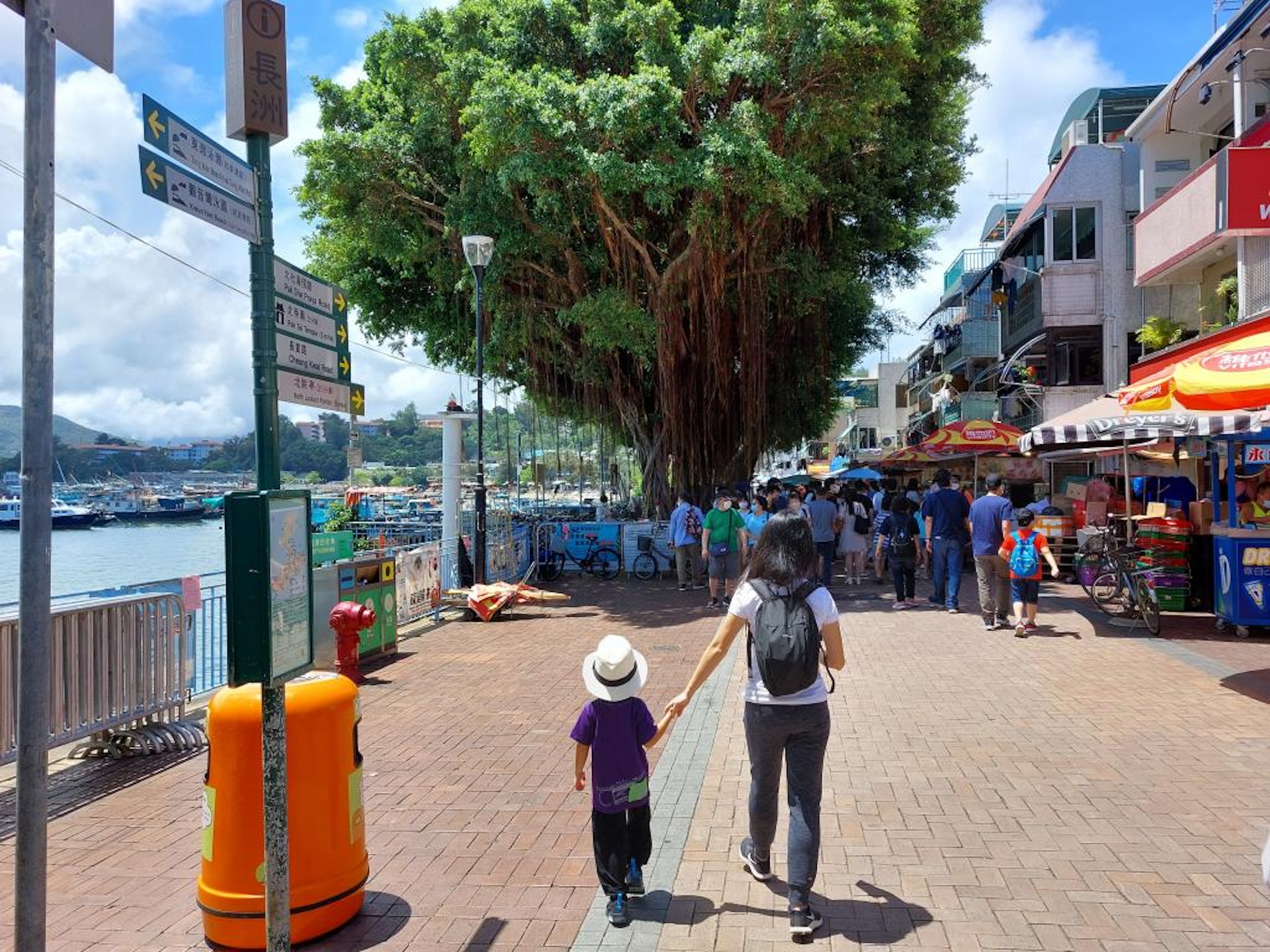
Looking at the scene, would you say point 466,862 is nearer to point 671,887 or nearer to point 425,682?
point 671,887

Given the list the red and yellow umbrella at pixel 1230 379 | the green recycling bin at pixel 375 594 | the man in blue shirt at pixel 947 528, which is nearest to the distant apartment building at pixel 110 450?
the green recycling bin at pixel 375 594

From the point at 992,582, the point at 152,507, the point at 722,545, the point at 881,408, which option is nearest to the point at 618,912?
the point at 992,582

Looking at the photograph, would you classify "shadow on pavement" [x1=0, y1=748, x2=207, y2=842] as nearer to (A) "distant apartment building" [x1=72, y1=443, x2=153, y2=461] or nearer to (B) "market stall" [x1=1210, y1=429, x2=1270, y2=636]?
(B) "market stall" [x1=1210, y1=429, x2=1270, y2=636]

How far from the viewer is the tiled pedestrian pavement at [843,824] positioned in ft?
12.6

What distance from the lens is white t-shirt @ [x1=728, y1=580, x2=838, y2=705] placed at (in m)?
3.83

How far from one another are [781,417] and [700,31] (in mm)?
12138

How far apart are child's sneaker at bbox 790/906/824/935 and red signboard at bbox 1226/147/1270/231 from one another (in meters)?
12.1

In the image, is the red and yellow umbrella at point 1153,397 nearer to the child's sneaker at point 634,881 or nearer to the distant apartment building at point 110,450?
the child's sneaker at point 634,881

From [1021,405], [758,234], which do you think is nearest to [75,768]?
[758,234]

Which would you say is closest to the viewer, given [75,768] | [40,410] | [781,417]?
[40,410]

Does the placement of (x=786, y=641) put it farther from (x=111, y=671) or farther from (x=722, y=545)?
(x=722, y=545)

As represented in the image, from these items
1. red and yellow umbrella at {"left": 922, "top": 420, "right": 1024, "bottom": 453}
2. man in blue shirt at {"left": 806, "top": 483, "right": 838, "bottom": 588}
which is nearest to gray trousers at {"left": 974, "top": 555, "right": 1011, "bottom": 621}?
man in blue shirt at {"left": 806, "top": 483, "right": 838, "bottom": 588}

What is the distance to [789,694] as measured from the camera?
376 centimetres

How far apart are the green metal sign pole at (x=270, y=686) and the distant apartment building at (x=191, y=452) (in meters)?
29.6
